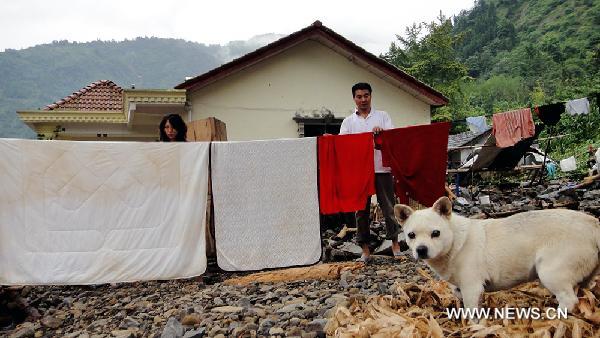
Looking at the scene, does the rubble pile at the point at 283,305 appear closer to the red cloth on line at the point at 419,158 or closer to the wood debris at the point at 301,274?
the wood debris at the point at 301,274

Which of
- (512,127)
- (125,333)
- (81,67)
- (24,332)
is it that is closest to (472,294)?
(125,333)

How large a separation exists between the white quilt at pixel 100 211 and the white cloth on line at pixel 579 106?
799 centimetres

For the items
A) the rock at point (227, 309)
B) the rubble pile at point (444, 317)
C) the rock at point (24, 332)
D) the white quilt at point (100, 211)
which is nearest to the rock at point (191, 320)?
the rock at point (227, 309)

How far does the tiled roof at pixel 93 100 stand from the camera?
1202 centimetres

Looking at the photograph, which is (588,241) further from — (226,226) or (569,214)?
(226,226)

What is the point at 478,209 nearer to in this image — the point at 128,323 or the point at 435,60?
the point at 128,323

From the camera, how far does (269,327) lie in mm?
3451

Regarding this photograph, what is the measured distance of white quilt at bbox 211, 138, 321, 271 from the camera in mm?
5387

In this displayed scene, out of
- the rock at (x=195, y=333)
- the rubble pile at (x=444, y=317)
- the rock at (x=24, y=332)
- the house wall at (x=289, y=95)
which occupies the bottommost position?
the rock at (x=24, y=332)

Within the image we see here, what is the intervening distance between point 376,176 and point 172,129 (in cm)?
283

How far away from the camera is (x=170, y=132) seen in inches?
230

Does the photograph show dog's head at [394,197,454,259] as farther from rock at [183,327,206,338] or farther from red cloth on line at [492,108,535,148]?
red cloth on line at [492,108,535,148]

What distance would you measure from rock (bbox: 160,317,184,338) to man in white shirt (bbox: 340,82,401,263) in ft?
9.02

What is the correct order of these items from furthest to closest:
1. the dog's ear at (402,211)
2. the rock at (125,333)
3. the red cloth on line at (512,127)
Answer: the red cloth on line at (512,127), the rock at (125,333), the dog's ear at (402,211)
